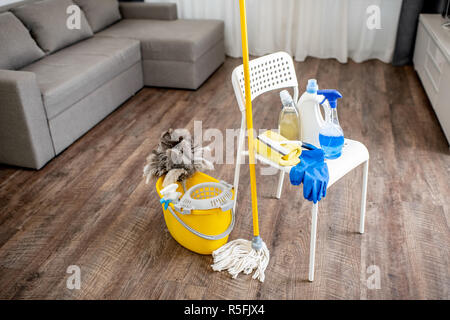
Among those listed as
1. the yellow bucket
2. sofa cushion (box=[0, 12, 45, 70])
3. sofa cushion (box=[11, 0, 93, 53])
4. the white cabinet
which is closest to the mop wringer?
the yellow bucket

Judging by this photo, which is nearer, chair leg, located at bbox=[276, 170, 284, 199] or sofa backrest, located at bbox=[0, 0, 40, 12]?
chair leg, located at bbox=[276, 170, 284, 199]

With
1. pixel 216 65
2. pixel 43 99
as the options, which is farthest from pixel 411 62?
pixel 43 99

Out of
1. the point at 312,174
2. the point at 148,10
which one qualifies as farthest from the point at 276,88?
the point at 148,10

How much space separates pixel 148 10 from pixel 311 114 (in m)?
2.71

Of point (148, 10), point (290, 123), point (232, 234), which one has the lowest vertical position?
point (232, 234)

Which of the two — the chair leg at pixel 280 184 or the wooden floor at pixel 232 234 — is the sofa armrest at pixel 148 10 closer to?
the wooden floor at pixel 232 234

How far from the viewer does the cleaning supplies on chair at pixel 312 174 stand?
141 centimetres

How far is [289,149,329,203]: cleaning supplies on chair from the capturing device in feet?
4.63

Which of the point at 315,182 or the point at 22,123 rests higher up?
the point at 315,182

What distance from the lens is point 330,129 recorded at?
1.50 metres

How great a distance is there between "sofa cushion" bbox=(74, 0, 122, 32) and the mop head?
2.45 metres

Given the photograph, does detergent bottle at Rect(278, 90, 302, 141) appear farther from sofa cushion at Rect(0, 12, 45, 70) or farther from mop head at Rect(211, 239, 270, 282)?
sofa cushion at Rect(0, 12, 45, 70)

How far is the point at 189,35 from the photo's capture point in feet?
10.8

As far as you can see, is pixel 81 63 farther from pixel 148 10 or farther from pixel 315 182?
pixel 315 182
